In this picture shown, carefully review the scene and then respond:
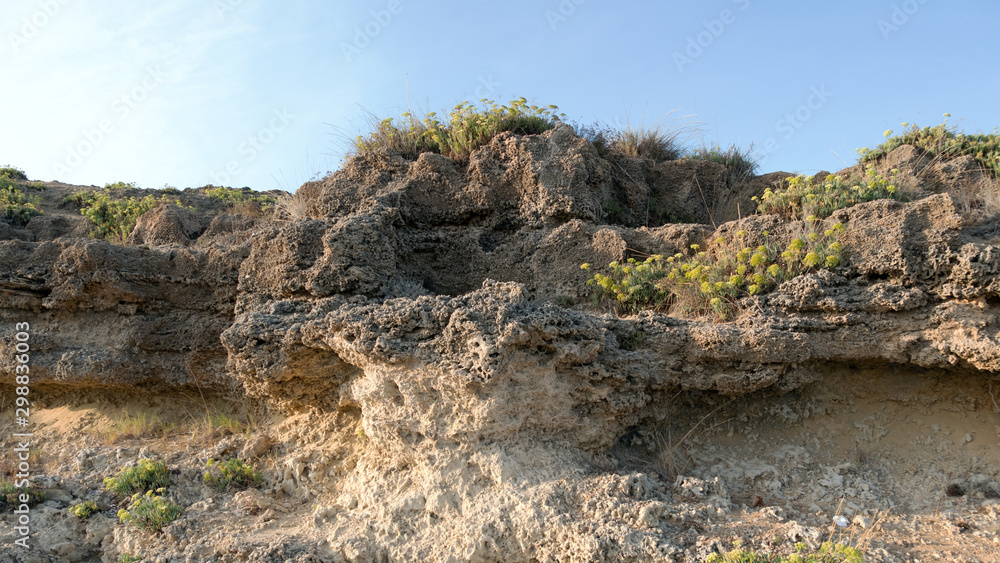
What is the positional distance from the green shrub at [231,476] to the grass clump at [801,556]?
3216mm

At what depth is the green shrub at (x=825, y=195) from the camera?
4906mm

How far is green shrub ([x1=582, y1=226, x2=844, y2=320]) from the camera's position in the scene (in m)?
4.32

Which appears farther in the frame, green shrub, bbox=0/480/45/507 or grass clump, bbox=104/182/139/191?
grass clump, bbox=104/182/139/191

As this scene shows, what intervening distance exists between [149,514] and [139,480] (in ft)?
1.73

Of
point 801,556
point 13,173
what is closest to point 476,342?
point 801,556

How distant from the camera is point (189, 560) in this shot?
3.61m

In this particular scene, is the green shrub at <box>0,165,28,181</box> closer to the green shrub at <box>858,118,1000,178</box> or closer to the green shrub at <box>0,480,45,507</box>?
the green shrub at <box>0,480,45,507</box>

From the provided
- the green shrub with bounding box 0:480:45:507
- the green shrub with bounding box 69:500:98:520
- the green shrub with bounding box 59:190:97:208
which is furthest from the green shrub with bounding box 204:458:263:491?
the green shrub with bounding box 59:190:97:208

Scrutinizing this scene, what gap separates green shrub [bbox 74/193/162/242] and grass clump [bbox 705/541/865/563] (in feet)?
25.8

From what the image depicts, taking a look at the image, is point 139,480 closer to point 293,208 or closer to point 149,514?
point 149,514

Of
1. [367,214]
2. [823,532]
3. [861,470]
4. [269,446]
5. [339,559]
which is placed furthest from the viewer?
[367,214]

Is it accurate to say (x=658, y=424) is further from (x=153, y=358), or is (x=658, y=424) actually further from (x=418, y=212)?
(x=153, y=358)

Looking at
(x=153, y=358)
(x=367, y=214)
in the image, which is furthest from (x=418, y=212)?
(x=153, y=358)

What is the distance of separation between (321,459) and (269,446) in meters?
0.61
